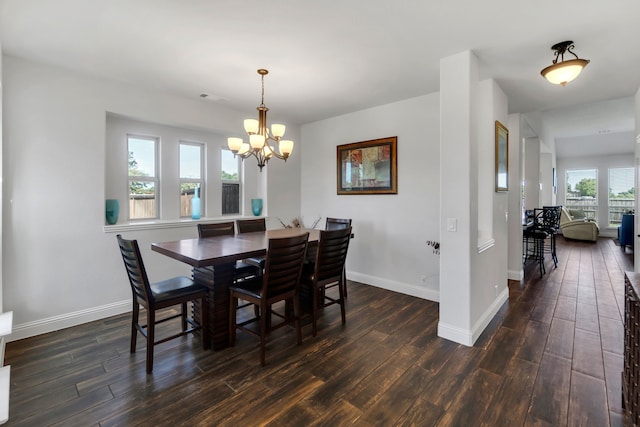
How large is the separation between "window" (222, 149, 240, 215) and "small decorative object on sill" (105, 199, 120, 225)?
1.46 meters

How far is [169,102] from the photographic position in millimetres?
3740

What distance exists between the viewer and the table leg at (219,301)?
264 cm

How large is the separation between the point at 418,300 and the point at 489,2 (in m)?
3.09

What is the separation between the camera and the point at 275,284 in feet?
8.07

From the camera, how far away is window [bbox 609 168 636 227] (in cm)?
924

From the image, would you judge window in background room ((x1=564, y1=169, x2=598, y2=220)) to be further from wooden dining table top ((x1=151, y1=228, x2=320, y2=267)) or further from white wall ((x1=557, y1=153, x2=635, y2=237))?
wooden dining table top ((x1=151, y1=228, x2=320, y2=267))

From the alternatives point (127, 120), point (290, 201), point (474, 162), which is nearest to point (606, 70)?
point (474, 162)

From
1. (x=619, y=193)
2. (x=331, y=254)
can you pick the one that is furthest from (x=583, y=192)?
(x=331, y=254)

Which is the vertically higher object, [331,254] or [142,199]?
[142,199]

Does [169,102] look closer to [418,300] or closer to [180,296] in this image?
[180,296]

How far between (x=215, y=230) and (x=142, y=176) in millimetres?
1210

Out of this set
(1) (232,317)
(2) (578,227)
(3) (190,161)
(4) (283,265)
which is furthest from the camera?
(2) (578,227)

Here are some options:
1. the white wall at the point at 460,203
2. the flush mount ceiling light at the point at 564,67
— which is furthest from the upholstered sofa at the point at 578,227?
the white wall at the point at 460,203

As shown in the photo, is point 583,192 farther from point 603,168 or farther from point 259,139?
point 259,139
